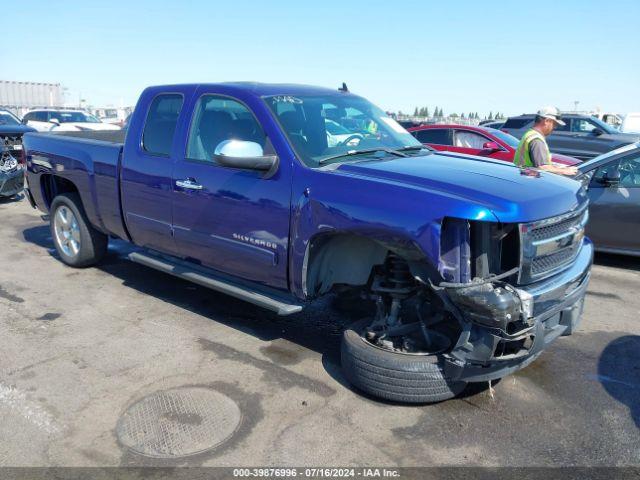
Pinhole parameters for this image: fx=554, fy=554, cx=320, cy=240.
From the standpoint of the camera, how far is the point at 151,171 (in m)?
4.90

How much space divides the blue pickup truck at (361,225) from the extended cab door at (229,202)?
1 cm

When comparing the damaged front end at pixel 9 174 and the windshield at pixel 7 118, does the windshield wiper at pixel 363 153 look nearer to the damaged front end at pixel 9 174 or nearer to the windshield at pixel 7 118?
the damaged front end at pixel 9 174

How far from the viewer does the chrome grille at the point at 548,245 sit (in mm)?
3221

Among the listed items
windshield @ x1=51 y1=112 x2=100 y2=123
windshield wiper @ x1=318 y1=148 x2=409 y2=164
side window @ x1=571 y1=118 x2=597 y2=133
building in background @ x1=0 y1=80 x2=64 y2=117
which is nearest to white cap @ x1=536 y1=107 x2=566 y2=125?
windshield wiper @ x1=318 y1=148 x2=409 y2=164

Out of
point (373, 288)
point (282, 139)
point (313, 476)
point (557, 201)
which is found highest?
point (282, 139)

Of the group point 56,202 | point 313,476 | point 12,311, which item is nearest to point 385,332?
point 313,476

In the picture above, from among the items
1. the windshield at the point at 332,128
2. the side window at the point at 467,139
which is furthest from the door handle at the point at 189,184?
the side window at the point at 467,139

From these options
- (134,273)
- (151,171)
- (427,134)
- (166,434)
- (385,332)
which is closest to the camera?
(166,434)

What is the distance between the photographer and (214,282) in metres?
4.49

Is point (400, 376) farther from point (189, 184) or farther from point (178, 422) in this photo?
point (189, 184)

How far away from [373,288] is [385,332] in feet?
1.01

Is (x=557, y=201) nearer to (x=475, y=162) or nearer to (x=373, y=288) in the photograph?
(x=475, y=162)

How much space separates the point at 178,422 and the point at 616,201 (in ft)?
19.0

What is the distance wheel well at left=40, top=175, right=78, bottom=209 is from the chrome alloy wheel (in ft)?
0.85
